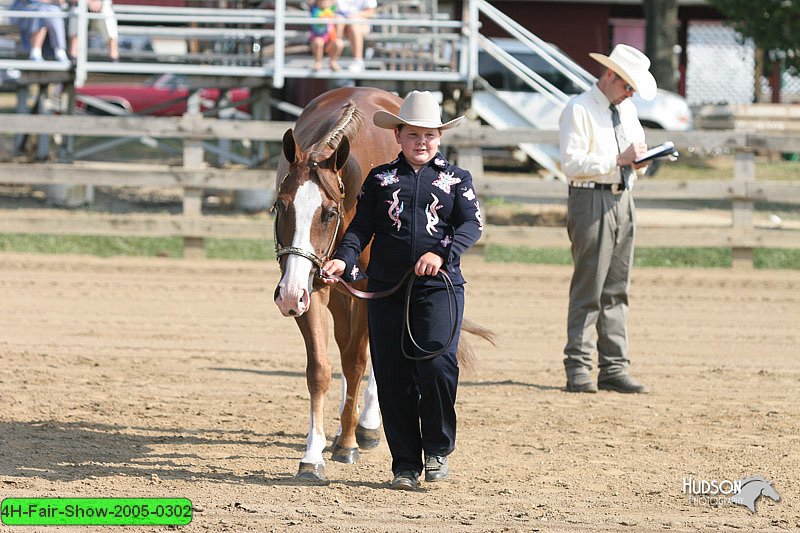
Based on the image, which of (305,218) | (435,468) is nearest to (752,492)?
(435,468)

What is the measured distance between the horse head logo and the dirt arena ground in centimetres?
5

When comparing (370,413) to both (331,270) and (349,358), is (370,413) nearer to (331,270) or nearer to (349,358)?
(349,358)

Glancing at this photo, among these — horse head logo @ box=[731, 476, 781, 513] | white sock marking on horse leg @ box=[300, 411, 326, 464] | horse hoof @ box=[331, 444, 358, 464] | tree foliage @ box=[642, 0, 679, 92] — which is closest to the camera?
horse head logo @ box=[731, 476, 781, 513]

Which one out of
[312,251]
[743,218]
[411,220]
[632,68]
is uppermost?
[632,68]

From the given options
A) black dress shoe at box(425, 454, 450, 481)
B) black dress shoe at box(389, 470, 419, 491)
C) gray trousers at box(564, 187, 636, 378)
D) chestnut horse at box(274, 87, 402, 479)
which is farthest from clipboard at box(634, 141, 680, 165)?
black dress shoe at box(389, 470, 419, 491)

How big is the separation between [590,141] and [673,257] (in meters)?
6.52

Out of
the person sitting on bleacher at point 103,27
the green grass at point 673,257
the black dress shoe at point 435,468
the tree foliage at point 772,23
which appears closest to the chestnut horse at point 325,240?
the black dress shoe at point 435,468

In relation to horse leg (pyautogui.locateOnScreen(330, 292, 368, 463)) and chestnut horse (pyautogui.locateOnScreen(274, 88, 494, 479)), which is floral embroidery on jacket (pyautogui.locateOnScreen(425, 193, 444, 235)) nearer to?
chestnut horse (pyautogui.locateOnScreen(274, 88, 494, 479))

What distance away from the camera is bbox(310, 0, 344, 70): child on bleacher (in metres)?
15.2

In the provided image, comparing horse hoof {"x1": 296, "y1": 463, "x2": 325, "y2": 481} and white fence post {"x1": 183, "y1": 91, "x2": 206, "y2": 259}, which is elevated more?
white fence post {"x1": 183, "y1": 91, "x2": 206, "y2": 259}

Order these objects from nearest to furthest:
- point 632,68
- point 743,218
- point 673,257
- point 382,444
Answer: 1. point 382,444
2. point 632,68
3. point 743,218
4. point 673,257

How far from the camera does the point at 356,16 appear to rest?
600 inches

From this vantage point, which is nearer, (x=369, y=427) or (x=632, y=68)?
(x=369, y=427)

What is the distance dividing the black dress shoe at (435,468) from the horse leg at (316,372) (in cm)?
50
